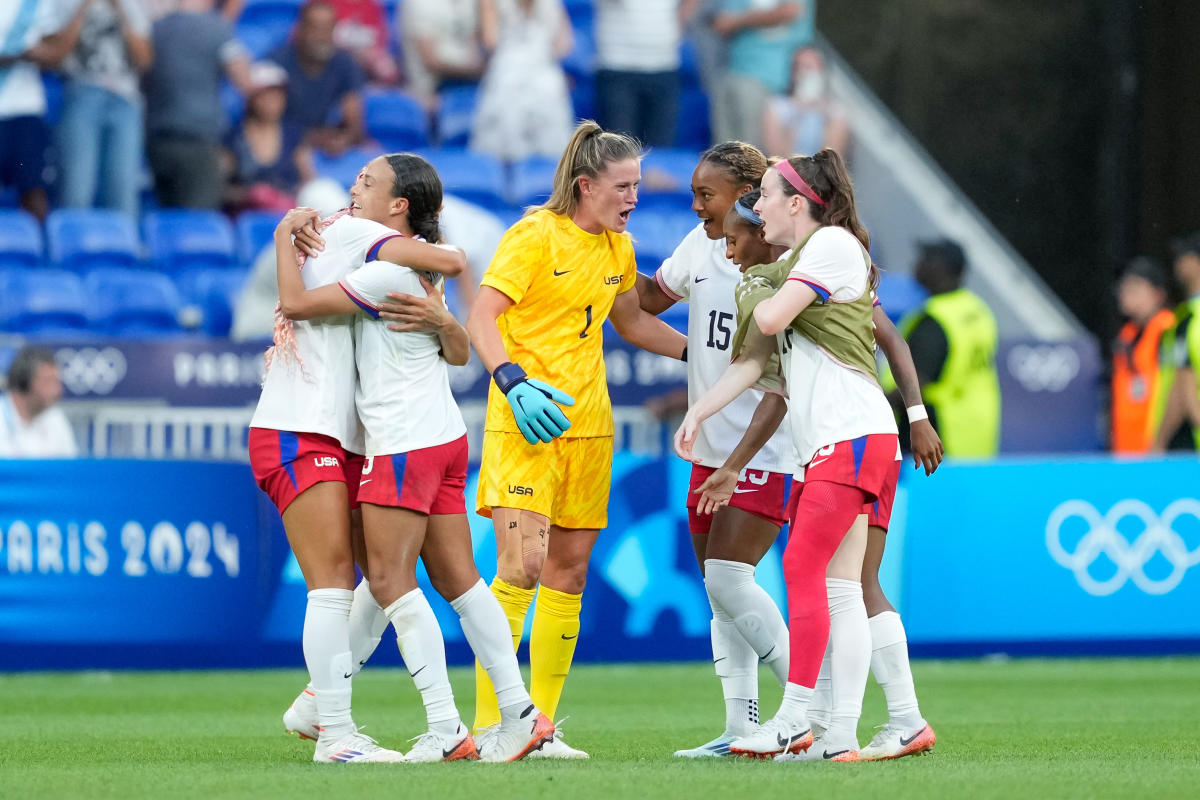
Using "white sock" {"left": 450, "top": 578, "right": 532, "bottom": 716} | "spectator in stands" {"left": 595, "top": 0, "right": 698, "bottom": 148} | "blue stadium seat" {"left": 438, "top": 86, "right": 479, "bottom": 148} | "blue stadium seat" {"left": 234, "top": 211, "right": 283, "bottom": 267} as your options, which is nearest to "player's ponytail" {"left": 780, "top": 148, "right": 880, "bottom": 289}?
"white sock" {"left": 450, "top": 578, "right": 532, "bottom": 716}

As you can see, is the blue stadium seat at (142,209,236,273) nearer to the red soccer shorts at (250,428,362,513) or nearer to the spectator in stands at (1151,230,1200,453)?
the spectator in stands at (1151,230,1200,453)

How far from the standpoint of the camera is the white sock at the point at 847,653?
5.49m

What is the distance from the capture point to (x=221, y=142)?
13.7 metres

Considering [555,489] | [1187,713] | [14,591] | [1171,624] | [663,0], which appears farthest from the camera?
[663,0]

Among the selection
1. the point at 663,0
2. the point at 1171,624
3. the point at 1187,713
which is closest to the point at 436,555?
the point at 1187,713

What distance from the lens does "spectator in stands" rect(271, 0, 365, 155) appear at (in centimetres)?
1403

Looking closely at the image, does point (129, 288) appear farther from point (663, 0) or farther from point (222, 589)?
point (663, 0)

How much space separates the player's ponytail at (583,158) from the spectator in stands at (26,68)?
25.8ft

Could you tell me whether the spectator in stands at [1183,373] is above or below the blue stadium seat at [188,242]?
below

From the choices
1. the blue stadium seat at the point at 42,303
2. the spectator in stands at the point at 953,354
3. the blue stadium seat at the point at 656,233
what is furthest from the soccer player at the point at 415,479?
the blue stadium seat at the point at 656,233

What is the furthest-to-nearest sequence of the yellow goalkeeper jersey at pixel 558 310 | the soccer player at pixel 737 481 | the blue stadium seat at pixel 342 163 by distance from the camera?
the blue stadium seat at pixel 342 163 < the soccer player at pixel 737 481 < the yellow goalkeeper jersey at pixel 558 310

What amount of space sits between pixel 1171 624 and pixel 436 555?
6159 mm

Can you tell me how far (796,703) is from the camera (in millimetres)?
5602

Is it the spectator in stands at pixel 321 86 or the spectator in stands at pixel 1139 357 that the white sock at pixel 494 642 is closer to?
the spectator in stands at pixel 1139 357
